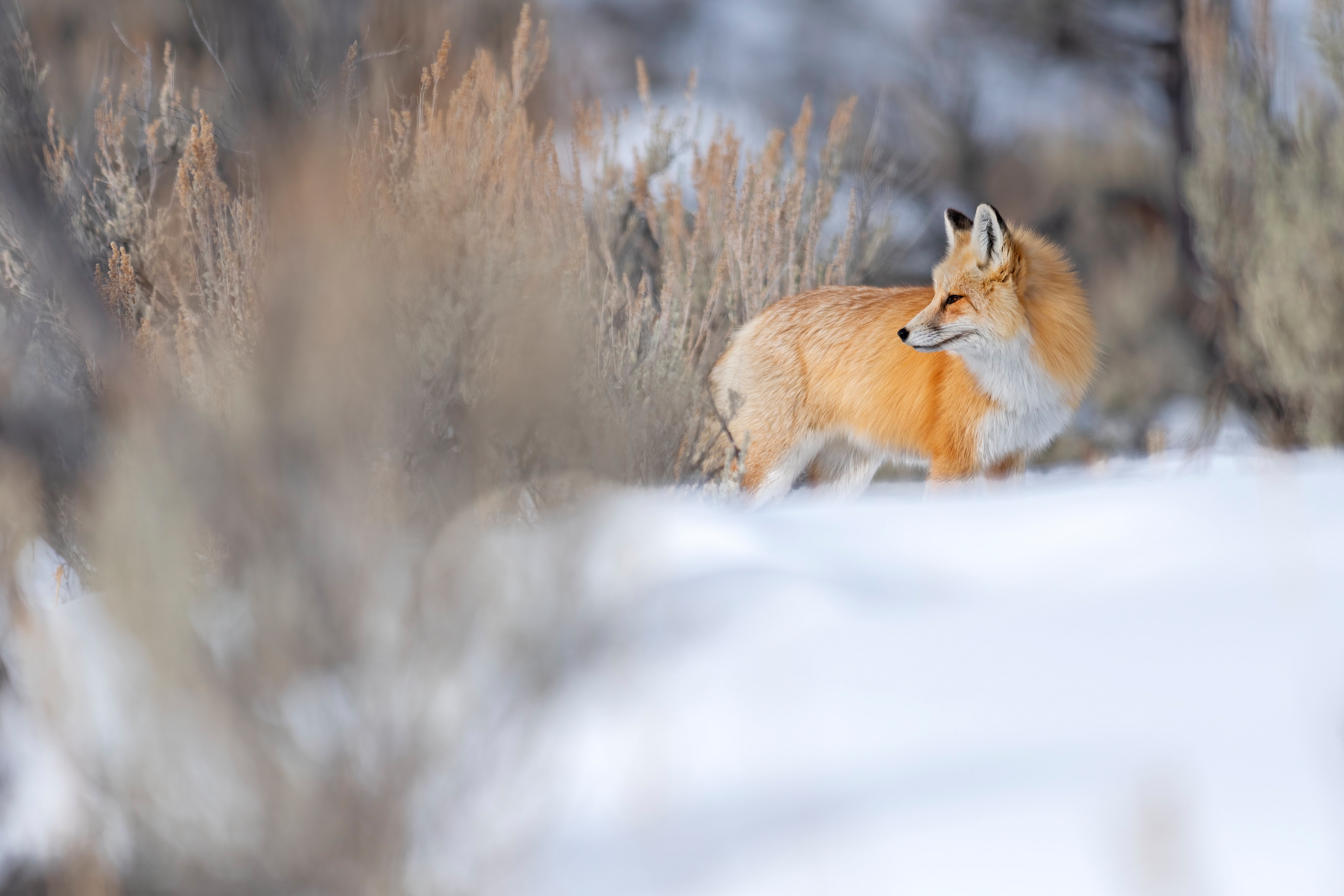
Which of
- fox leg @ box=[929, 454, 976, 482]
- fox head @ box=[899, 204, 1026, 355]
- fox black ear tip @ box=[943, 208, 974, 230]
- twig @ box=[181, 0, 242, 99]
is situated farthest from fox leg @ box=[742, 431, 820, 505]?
twig @ box=[181, 0, 242, 99]

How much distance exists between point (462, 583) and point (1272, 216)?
5254 millimetres

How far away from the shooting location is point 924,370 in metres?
4.33

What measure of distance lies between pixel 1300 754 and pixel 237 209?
274 centimetres

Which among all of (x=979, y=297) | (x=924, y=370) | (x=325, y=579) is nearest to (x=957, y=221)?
(x=979, y=297)

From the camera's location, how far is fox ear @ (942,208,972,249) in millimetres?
4184

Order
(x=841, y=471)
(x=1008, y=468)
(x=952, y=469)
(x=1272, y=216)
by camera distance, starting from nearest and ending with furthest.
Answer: (x=952, y=469) < (x=1008, y=468) < (x=841, y=471) < (x=1272, y=216)

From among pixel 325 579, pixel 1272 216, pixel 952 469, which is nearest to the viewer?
pixel 325 579

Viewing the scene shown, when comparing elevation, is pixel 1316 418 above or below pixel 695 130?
below

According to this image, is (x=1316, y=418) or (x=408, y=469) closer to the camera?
(x=408, y=469)

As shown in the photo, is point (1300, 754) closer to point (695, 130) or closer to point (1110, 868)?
point (1110, 868)

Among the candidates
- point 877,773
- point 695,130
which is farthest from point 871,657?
point 695,130

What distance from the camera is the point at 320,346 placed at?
5.47ft

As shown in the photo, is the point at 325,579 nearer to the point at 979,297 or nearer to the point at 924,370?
the point at 979,297

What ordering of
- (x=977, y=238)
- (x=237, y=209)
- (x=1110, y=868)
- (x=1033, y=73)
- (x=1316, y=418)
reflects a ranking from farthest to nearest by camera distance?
(x=1033, y=73), (x=1316, y=418), (x=977, y=238), (x=237, y=209), (x=1110, y=868)
